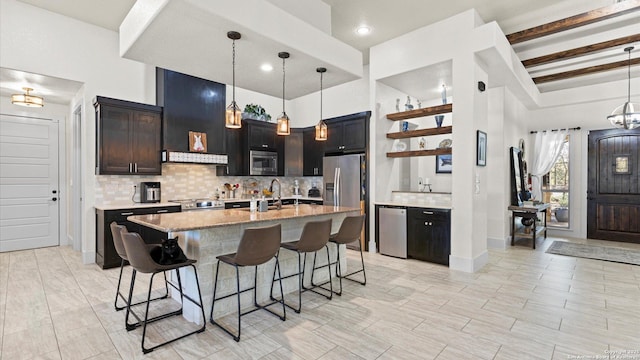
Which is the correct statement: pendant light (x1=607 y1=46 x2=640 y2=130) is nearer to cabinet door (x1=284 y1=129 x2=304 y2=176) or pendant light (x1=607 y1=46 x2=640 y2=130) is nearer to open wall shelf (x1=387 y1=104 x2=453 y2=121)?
open wall shelf (x1=387 y1=104 x2=453 y2=121)

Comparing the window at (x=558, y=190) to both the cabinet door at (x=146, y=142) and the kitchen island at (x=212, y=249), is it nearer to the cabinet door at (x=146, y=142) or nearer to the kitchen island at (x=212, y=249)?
the kitchen island at (x=212, y=249)

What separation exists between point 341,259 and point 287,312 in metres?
1.27

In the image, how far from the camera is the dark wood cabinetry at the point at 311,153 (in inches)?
256

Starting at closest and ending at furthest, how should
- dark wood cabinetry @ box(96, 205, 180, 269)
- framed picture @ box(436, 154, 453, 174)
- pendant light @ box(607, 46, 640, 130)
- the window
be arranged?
dark wood cabinetry @ box(96, 205, 180, 269)
pendant light @ box(607, 46, 640, 130)
framed picture @ box(436, 154, 453, 174)
the window

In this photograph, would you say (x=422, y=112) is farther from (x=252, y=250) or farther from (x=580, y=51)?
(x=252, y=250)

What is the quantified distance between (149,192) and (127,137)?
897 millimetres

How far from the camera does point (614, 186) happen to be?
651 centimetres

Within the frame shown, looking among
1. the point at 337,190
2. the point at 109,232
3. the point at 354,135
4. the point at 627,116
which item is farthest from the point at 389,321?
the point at 627,116

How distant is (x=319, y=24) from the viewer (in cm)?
392

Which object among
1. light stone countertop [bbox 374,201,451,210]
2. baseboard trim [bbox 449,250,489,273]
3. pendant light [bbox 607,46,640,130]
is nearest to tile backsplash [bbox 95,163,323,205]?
light stone countertop [bbox 374,201,451,210]

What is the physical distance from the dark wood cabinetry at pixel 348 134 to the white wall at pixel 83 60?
3.20 meters

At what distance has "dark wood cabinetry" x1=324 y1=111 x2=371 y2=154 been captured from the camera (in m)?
5.55

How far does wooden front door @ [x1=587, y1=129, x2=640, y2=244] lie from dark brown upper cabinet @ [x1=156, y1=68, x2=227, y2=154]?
7779mm

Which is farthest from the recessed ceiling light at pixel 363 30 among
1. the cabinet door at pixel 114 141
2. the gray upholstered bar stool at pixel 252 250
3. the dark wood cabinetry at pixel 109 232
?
the dark wood cabinetry at pixel 109 232
